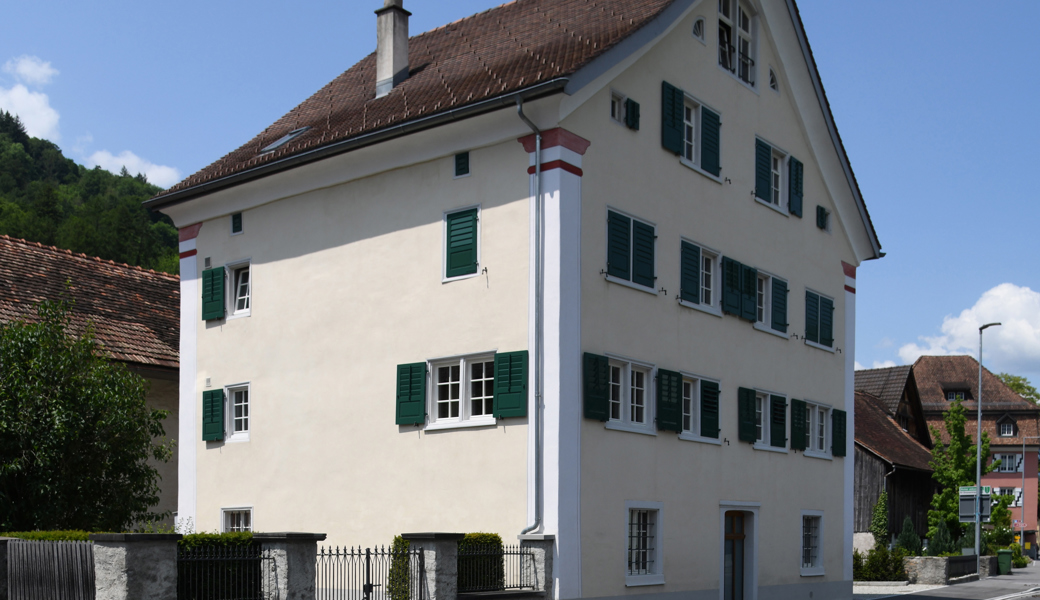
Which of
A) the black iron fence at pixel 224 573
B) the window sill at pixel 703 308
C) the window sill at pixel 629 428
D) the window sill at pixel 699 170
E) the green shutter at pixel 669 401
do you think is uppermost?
the window sill at pixel 699 170

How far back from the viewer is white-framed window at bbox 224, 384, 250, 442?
23.2 meters

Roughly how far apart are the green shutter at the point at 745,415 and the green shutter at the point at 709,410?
0.88 metres

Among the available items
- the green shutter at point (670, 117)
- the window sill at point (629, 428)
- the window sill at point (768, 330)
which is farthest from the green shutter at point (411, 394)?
the window sill at point (768, 330)

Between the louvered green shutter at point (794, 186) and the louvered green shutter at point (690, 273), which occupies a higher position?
the louvered green shutter at point (794, 186)

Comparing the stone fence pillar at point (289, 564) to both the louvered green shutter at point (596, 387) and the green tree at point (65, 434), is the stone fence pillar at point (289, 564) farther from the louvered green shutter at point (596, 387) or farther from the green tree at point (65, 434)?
the green tree at point (65, 434)

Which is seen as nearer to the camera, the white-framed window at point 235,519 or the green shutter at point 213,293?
the white-framed window at point 235,519

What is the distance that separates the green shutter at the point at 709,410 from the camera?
71.2 feet

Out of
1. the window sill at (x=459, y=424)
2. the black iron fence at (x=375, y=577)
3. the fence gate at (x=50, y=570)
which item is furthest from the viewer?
the window sill at (x=459, y=424)

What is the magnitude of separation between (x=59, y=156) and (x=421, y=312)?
73.9m

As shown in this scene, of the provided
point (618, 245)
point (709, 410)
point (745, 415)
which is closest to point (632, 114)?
point (618, 245)

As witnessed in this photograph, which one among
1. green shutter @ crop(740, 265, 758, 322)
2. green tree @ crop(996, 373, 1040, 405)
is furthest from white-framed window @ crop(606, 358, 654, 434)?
green tree @ crop(996, 373, 1040, 405)

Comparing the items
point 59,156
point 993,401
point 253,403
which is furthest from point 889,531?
point 59,156

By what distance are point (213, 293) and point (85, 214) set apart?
43.2 meters

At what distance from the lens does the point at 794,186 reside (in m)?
26.0
